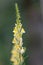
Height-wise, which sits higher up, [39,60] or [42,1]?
[42,1]

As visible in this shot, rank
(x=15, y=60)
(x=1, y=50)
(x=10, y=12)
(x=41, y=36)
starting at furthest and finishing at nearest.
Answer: (x=10, y=12)
(x=41, y=36)
(x=1, y=50)
(x=15, y=60)

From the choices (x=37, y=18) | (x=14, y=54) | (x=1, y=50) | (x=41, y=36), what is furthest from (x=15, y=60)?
(x=37, y=18)

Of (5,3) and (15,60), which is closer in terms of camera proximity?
(15,60)

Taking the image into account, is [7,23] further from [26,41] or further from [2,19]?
[26,41]

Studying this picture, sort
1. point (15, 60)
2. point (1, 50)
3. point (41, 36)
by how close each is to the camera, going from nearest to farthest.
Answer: point (15, 60) → point (1, 50) → point (41, 36)

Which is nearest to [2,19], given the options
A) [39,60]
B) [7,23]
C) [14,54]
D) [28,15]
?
[7,23]

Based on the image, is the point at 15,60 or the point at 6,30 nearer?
the point at 15,60

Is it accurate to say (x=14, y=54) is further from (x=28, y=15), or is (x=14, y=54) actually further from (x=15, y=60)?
(x=28, y=15)

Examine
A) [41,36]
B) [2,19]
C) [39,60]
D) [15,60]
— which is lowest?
[15,60]

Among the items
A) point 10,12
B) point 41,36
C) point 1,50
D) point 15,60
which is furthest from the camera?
point 10,12
